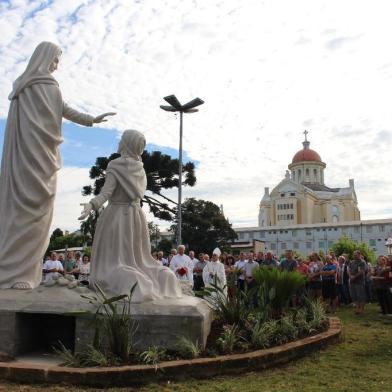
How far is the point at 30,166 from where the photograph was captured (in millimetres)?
6633

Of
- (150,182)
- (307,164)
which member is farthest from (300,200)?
(150,182)

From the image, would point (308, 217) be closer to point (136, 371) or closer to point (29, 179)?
point (29, 179)

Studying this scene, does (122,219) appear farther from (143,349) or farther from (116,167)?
(143,349)

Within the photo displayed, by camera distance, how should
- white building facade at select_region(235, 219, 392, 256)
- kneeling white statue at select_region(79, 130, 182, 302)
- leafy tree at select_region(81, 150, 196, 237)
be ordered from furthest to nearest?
1. white building facade at select_region(235, 219, 392, 256)
2. leafy tree at select_region(81, 150, 196, 237)
3. kneeling white statue at select_region(79, 130, 182, 302)

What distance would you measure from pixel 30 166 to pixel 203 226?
4091 cm

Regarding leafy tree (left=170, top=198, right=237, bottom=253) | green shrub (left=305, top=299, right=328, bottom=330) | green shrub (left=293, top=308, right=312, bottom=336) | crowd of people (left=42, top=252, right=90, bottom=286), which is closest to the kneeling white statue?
green shrub (left=293, top=308, right=312, bottom=336)

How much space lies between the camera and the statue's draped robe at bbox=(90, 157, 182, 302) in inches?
243

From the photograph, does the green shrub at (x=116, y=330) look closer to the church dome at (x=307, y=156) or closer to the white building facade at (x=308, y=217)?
the white building facade at (x=308, y=217)

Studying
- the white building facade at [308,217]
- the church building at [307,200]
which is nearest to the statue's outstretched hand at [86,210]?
the white building facade at [308,217]

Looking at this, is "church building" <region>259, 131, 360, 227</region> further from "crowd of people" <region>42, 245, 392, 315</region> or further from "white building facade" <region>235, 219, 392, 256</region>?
"crowd of people" <region>42, 245, 392, 315</region>

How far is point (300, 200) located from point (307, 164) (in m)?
13.6

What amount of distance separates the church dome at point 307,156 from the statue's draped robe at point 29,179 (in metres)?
105

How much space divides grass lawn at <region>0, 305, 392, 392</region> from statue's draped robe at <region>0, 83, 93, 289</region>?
6.80 feet

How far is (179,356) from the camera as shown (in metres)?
5.50
